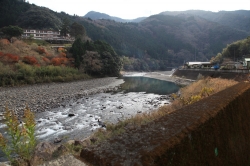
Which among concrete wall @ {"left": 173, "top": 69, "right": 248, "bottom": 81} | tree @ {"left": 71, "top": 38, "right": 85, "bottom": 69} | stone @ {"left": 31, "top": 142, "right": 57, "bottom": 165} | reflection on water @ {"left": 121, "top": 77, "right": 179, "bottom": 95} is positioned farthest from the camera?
tree @ {"left": 71, "top": 38, "right": 85, "bottom": 69}

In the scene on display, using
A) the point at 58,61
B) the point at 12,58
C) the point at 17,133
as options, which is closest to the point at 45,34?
the point at 58,61

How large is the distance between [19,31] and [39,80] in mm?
26689

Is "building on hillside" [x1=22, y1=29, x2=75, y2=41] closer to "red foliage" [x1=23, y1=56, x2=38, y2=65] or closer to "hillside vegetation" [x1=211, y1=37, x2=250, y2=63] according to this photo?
"red foliage" [x1=23, y1=56, x2=38, y2=65]

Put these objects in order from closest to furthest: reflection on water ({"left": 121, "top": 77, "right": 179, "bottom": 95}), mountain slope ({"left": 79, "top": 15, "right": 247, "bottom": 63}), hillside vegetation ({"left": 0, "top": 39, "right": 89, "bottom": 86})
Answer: reflection on water ({"left": 121, "top": 77, "right": 179, "bottom": 95})
hillside vegetation ({"left": 0, "top": 39, "right": 89, "bottom": 86})
mountain slope ({"left": 79, "top": 15, "right": 247, "bottom": 63})

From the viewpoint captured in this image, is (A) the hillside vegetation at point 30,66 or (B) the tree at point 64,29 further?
(B) the tree at point 64,29

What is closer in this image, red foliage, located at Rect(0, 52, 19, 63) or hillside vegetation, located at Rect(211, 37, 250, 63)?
red foliage, located at Rect(0, 52, 19, 63)

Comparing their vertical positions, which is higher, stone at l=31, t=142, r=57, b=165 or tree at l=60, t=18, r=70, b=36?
tree at l=60, t=18, r=70, b=36

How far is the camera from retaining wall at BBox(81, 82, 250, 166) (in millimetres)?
1563

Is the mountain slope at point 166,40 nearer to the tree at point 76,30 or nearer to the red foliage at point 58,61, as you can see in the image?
the tree at point 76,30

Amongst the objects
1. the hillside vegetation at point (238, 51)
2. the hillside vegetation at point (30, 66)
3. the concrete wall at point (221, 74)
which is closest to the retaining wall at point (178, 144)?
the concrete wall at point (221, 74)

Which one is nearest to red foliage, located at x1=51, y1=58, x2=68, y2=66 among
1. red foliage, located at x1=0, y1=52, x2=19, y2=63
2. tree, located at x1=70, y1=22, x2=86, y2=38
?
red foliage, located at x1=0, y1=52, x2=19, y2=63

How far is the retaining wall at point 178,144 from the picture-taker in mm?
1563

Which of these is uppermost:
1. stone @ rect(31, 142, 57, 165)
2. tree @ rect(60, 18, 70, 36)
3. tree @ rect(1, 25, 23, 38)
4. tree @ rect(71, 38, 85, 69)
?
tree @ rect(60, 18, 70, 36)

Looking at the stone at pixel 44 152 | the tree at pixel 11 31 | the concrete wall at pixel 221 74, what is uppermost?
the tree at pixel 11 31
